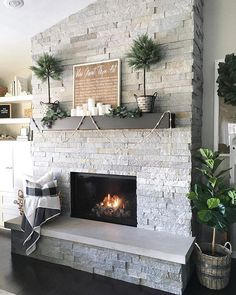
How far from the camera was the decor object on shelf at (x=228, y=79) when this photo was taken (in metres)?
2.44

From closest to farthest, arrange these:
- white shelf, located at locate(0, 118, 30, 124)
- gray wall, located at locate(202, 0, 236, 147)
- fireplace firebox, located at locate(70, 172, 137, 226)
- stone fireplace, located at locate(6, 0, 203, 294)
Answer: stone fireplace, located at locate(6, 0, 203, 294) < gray wall, located at locate(202, 0, 236, 147) < fireplace firebox, located at locate(70, 172, 137, 226) < white shelf, located at locate(0, 118, 30, 124)

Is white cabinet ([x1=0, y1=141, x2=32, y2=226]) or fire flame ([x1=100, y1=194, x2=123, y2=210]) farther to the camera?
white cabinet ([x1=0, y1=141, x2=32, y2=226])

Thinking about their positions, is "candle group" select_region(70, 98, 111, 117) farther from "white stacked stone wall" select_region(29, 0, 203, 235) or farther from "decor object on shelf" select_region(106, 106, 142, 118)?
"white stacked stone wall" select_region(29, 0, 203, 235)

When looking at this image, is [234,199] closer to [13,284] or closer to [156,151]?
[156,151]

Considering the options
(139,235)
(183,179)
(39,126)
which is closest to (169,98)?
(183,179)

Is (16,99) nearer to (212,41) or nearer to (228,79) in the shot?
(212,41)

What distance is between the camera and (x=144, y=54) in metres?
2.39

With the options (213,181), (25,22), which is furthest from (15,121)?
(213,181)

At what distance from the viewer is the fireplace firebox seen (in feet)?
9.20

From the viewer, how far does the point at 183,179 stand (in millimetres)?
2459

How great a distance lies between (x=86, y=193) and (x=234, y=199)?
1606 mm

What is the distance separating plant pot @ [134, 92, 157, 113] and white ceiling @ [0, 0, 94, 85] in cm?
124

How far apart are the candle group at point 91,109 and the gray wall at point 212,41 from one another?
104 centimetres

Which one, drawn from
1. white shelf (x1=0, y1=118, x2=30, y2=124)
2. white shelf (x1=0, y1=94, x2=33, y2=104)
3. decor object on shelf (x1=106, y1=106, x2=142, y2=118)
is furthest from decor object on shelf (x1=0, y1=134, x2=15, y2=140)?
decor object on shelf (x1=106, y1=106, x2=142, y2=118)
